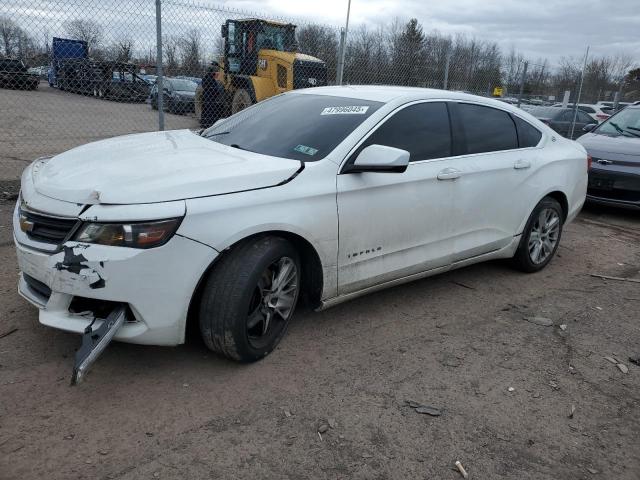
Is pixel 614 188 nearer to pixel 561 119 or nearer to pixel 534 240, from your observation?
pixel 534 240

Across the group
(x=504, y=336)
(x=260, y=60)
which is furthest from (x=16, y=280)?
(x=260, y=60)

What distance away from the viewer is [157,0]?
6551mm

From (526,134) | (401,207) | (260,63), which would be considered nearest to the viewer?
(401,207)

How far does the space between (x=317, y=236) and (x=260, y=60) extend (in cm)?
1100

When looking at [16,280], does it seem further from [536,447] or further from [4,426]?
[536,447]

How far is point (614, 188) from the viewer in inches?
300

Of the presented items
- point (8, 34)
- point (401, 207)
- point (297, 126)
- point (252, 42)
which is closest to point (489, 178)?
point (401, 207)

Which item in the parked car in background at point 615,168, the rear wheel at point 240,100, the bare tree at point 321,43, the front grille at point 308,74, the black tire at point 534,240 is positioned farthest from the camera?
the rear wheel at point 240,100

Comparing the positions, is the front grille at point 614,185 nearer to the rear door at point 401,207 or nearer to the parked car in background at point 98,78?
the rear door at point 401,207

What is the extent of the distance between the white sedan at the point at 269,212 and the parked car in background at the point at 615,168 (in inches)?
132

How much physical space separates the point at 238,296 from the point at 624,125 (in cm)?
787

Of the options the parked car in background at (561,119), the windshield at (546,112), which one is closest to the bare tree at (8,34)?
the parked car in background at (561,119)

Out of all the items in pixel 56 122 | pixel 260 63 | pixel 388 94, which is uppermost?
pixel 260 63

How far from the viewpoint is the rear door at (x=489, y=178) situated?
4242 mm
